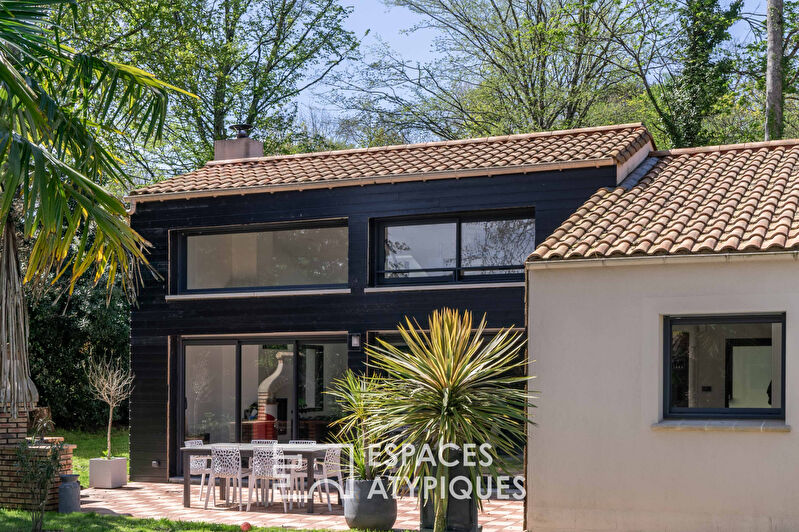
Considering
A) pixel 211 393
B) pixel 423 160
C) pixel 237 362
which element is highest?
pixel 423 160

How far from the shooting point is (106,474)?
17.7m

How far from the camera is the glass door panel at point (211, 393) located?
59.6 ft

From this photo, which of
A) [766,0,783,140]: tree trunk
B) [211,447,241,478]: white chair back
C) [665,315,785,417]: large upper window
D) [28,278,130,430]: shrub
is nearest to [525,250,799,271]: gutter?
[665,315,785,417]: large upper window

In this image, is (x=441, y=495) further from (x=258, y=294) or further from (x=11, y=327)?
(x=258, y=294)

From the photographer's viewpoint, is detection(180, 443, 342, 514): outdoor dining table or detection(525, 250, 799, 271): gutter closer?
detection(525, 250, 799, 271): gutter

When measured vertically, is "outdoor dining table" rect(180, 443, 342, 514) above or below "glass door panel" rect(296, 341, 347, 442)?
below

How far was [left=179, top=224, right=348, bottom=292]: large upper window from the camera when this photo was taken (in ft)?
57.8

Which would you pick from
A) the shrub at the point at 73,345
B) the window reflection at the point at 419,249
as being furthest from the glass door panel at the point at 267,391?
the shrub at the point at 73,345

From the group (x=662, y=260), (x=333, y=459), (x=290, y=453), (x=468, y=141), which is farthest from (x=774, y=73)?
(x=290, y=453)

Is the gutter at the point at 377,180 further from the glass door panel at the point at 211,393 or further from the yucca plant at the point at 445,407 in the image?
the yucca plant at the point at 445,407

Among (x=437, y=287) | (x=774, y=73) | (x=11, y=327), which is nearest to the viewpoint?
(x=11, y=327)

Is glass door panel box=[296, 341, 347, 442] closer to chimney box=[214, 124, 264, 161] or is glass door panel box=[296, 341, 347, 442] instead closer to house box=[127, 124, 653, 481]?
house box=[127, 124, 653, 481]

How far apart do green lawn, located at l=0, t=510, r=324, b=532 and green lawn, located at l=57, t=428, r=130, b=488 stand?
273 inches

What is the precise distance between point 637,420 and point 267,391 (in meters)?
8.31
